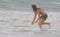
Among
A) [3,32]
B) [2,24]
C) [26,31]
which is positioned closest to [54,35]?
[26,31]

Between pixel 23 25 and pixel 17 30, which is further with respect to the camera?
pixel 23 25

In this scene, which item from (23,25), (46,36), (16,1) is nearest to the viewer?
(46,36)

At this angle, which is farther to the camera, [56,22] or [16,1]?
[16,1]

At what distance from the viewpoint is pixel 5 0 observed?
22.7 metres

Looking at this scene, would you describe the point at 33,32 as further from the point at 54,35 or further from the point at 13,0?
the point at 13,0

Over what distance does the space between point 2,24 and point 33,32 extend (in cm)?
184

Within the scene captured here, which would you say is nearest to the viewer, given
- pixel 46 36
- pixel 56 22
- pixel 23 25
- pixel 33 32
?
pixel 46 36

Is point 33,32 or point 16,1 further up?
point 16,1

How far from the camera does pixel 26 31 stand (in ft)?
32.3

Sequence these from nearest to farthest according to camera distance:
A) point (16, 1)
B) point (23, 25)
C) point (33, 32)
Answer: point (33, 32) → point (23, 25) → point (16, 1)

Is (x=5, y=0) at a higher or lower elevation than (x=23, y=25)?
higher

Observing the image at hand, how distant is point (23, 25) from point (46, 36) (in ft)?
7.01

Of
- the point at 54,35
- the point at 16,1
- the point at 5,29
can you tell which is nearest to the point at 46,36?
the point at 54,35

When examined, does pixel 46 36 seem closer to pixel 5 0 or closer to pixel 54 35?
pixel 54 35
